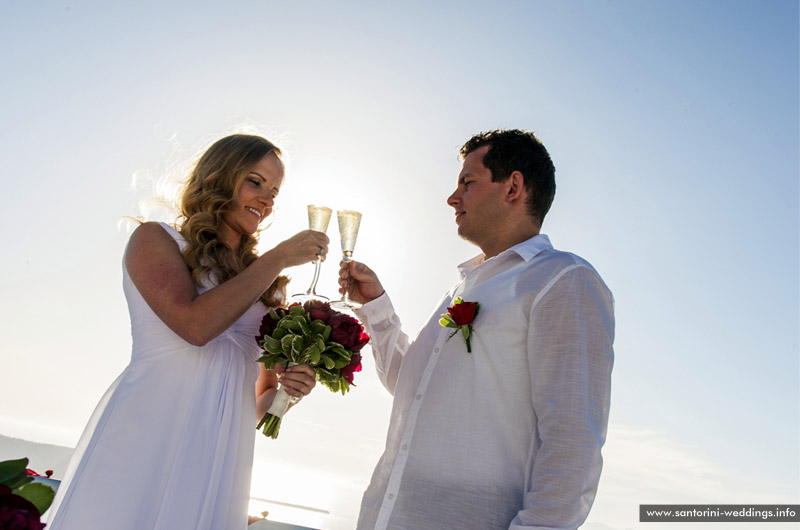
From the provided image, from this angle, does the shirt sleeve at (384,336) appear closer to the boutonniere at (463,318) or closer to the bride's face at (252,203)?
the boutonniere at (463,318)

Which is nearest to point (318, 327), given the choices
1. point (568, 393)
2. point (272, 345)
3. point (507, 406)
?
point (272, 345)

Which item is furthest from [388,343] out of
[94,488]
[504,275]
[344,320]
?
[94,488]

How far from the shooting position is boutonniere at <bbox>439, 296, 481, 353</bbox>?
3020 mm

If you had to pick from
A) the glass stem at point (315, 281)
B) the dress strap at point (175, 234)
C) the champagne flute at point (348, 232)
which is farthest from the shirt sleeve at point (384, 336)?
the dress strap at point (175, 234)

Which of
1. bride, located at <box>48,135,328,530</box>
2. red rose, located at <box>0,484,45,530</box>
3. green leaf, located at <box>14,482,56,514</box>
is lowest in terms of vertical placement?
red rose, located at <box>0,484,45,530</box>

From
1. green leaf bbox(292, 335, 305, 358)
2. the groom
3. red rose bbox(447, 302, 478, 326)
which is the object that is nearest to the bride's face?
green leaf bbox(292, 335, 305, 358)

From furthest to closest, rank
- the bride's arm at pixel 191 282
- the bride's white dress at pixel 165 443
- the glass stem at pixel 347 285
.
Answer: the glass stem at pixel 347 285, the bride's arm at pixel 191 282, the bride's white dress at pixel 165 443

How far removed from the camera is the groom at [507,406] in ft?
8.14

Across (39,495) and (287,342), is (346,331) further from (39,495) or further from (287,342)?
(39,495)

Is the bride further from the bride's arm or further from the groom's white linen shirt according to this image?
the groom's white linen shirt

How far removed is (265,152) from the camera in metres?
3.70

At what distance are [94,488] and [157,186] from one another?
1.98 meters

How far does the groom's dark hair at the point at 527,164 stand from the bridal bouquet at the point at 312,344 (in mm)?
1290

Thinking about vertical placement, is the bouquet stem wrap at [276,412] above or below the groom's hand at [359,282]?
below
